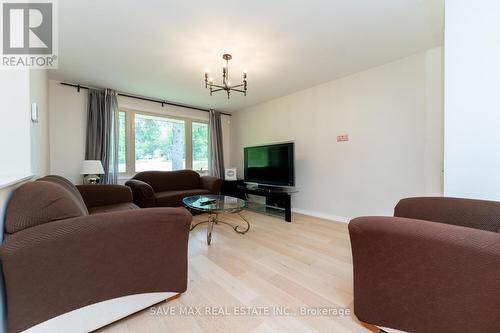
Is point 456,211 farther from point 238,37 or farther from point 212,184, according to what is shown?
point 212,184

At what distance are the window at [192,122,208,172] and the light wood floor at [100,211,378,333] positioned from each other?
2.28 m

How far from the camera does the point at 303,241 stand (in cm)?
245

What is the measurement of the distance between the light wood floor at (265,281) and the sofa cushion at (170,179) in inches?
56.6

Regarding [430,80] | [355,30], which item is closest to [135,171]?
[355,30]

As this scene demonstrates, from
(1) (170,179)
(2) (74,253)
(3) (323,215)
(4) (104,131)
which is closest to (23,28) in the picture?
(2) (74,253)

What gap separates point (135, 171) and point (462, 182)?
460 centimetres

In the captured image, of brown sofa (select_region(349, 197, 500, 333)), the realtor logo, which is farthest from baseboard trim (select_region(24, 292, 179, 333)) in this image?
the realtor logo

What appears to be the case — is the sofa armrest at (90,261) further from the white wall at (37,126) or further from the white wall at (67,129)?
the white wall at (67,129)

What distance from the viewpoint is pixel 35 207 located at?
3.25 feet

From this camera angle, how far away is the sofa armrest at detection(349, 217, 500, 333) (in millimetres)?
798

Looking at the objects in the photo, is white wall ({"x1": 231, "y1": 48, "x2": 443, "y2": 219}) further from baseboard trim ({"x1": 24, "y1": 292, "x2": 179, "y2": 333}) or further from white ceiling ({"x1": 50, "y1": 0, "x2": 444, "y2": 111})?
baseboard trim ({"x1": 24, "y1": 292, "x2": 179, "y2": 333})

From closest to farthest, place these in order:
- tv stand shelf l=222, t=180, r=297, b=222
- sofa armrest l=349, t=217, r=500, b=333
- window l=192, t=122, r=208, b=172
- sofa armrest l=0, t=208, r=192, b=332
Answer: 1. sofa armrest l=349, t=217, r=500, b=333
2. sofa armrest l=0, t=208, r=192, b=332
3. tv stand shelf l=222, t=180, r=297, b=222
4. window l=192, t=122, r=208, b=172

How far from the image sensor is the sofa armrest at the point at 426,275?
0.80 meters

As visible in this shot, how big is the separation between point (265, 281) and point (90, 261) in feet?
4.03
